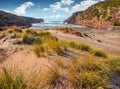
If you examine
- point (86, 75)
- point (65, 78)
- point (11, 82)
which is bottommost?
point (65, 78)

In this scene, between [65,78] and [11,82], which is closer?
[11,82]

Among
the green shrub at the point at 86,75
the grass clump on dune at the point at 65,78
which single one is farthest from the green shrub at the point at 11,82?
the green shrub at the point at 86,75

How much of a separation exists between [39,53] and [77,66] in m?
2.30

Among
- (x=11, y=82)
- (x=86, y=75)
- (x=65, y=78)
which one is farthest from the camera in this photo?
(x=65, y=78)

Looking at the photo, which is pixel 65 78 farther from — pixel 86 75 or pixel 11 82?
pixel 11 82

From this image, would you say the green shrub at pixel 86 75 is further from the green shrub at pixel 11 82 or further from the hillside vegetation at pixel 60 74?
the green shrub at pixel 11 82

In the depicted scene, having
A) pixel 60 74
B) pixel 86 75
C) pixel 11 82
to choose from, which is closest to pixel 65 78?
pixel 60 74

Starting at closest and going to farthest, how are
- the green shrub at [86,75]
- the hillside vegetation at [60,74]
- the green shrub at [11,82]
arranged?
1. the green shrub at [11,82]
2. the hillside vegetation at [60,74]
3. the green shrub at [86,75]

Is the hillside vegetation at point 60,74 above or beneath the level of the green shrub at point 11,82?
beneath

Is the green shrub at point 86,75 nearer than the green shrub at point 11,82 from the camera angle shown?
No

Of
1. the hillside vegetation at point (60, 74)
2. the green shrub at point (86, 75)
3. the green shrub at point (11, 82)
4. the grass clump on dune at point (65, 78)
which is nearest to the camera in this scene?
the green shrub at point (11, 82)

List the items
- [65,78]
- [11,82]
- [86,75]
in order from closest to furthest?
1. [11,82]
2. [86,75]
3. [65,78]

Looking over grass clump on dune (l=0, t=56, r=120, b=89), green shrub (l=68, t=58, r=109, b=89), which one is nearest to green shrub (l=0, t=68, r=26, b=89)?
grass clump on dune (l=0, t=56, r=120, b=89)

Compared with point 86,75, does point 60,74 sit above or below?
below
